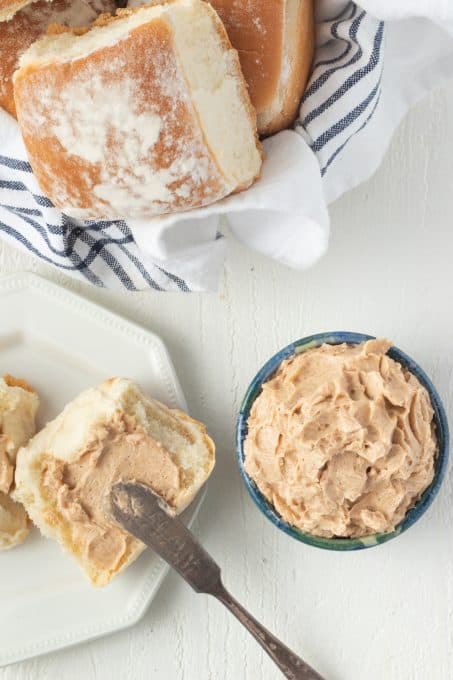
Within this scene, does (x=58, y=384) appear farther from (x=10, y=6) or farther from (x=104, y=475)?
(x=10, y=6)

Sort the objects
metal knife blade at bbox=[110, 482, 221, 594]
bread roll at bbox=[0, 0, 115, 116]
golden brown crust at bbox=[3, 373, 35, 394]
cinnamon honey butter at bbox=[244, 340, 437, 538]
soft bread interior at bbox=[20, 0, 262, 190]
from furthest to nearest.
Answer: golden brown crust at bbox=[3, 373, 35, 394] < metal knife blade at bbox=[110, 482, 221, 594] < cinnamon honey butter at bbox=[244, 340, 437, 538] < bread roll at bbox=[0, 0, 115, 116] < soft bread interior at bbox=[20, 0, 262, 190]

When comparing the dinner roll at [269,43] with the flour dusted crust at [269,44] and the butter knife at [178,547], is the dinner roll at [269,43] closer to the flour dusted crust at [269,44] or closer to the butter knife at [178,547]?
the flour dusted crust at [269,44]

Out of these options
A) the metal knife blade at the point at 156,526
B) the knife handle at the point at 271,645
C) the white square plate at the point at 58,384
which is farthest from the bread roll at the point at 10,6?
the knife handle at the point at 271,645

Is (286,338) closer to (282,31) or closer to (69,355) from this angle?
(69,355)

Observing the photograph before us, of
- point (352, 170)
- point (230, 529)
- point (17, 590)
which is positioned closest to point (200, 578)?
point (230, 529)

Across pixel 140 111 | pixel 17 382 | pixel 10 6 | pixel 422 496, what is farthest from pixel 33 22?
pixel 422 496

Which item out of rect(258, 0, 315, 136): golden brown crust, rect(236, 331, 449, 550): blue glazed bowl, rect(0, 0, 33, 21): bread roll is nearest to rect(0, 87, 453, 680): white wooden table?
rect(236, 331, 449, 550): blue glazed bowl

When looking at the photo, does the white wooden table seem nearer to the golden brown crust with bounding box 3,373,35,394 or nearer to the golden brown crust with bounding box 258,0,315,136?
the golden brown crust with bounding box 3,373,35,394
